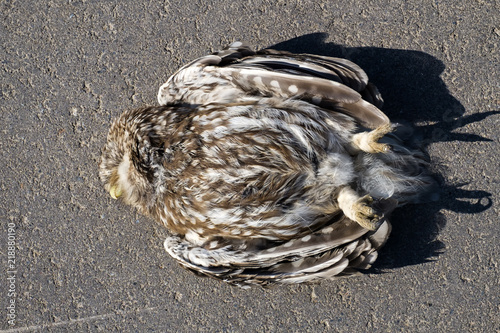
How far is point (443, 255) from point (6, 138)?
3309 mm

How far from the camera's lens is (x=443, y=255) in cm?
290

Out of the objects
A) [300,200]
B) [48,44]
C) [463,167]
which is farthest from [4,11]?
[463,167]

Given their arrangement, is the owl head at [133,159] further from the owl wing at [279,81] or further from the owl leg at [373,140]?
the owl leg at [373,140]

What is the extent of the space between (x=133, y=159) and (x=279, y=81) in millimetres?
1021

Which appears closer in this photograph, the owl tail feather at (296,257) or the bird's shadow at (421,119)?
the owl tail feather at (296,257)

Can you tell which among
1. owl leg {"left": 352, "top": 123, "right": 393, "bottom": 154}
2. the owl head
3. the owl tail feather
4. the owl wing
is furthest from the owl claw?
the owl head

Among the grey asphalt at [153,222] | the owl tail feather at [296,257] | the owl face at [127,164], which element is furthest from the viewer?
the grey asphalt at [153,222]

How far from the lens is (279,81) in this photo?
7.78 ft

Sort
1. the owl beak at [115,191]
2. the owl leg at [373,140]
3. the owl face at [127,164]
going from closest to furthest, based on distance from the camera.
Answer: the owl leg at [373,140] → the owl face at [127,164] → the owl beak at [115,191]

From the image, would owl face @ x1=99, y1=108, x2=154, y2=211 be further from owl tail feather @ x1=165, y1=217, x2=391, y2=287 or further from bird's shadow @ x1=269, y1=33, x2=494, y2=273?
bird's shadow @ x1=269, y1=33, x2=494, y2=273

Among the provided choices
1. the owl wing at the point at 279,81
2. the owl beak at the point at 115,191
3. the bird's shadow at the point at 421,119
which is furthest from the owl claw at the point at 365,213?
the owl beak at the point at 115,191

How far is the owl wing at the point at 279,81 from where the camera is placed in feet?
7.70

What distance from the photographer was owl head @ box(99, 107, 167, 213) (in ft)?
8.32

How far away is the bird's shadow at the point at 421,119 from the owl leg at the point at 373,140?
64 cm
